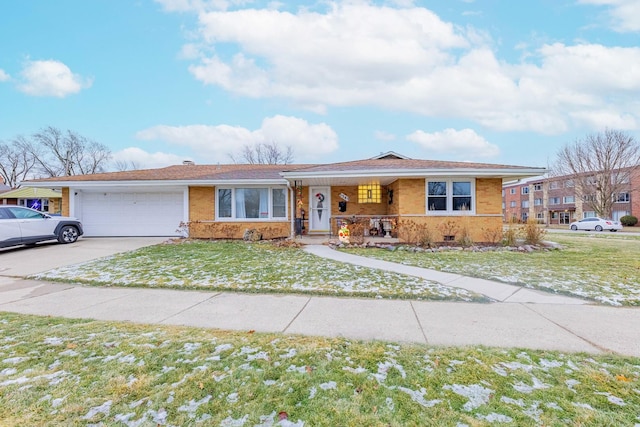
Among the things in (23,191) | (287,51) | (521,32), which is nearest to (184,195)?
(287,51)

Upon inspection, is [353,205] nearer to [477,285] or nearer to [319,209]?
[319,209]

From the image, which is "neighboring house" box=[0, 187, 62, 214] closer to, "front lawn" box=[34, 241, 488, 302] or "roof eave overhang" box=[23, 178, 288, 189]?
"roof eave overhang" box=[23, 178, 288, 189]

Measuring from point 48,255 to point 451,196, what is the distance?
13.9 meters

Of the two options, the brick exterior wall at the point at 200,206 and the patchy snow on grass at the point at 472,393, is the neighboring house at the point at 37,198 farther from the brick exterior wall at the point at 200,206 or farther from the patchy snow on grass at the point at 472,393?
the patchy snow on grass at the point at 472,393

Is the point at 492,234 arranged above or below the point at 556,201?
below

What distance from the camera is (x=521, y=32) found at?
12.1m

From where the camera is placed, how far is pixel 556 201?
48781mm

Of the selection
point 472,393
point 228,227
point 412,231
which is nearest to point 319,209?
point 228,227

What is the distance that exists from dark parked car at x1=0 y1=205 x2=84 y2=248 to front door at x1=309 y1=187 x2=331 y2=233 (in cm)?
971

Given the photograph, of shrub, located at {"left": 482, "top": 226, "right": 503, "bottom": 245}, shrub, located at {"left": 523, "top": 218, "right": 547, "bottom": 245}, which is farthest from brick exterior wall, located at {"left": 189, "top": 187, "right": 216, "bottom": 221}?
shrub, located at {"left": 523, "top": 218, "right": 547, "bottom": 245}

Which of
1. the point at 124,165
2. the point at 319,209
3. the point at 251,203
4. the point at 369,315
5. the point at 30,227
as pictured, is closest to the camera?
the point at 369,315

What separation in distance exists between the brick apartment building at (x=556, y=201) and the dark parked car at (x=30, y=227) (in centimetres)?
4098

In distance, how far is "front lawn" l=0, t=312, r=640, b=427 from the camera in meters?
2.07

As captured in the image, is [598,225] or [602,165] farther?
[602,165]
